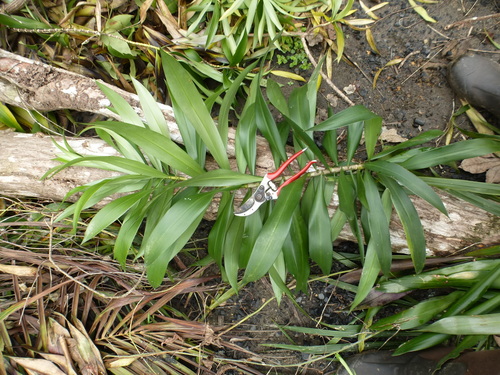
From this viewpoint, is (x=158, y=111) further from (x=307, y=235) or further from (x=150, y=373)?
(x=150, y=373)

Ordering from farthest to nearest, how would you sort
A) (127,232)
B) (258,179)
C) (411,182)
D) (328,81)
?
1. (328,81)
2. (127,232)
3. (258,179)
4. (411,182)

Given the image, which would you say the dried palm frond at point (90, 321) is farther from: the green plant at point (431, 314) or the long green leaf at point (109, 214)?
the green plant at point (431, 314)

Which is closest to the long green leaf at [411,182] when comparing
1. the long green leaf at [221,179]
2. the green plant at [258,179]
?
the green plant at [258,179]

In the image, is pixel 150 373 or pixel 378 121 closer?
pixel 378 121

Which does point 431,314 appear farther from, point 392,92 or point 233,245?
point 392,92

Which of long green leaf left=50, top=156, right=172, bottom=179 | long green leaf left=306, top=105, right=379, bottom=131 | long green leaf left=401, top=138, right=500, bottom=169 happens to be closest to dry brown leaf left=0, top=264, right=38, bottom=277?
long green leaf left=50, top=156, right=172, bottom=179

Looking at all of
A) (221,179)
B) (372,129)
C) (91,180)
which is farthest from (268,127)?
(91,180)

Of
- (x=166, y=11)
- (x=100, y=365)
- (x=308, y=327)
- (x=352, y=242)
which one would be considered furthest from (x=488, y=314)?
(x=166, y=11)
